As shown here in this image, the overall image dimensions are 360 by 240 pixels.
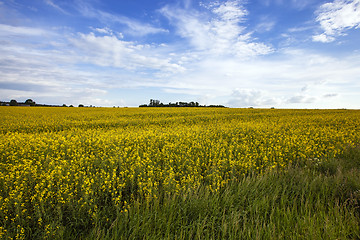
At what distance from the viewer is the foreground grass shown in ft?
8.80

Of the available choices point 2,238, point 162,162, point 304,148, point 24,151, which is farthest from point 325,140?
point 24,151

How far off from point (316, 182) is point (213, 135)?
513 centimetres

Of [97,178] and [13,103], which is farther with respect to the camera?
[13,103]

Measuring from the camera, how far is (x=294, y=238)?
2555 millimetres

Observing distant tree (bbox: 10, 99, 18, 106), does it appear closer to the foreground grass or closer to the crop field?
the crop field

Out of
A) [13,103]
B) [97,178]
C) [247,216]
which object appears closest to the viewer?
[247,216]

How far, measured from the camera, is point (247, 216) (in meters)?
3.29

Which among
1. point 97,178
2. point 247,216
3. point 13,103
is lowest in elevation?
point 247,216

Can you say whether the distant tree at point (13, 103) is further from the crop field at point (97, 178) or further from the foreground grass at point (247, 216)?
the foreground grass at point (247, 216)

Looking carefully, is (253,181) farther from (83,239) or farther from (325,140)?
(325,140)

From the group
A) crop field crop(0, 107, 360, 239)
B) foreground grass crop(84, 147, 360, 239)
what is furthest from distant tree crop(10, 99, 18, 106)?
foreground grass crop(84, 147, 360, 239)

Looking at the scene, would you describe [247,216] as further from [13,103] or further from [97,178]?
[13,103]

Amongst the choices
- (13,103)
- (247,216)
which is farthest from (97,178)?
(13,103)

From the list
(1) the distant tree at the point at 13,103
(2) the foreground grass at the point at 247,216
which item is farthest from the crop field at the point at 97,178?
(1) the distant tree at the point at 13,103
